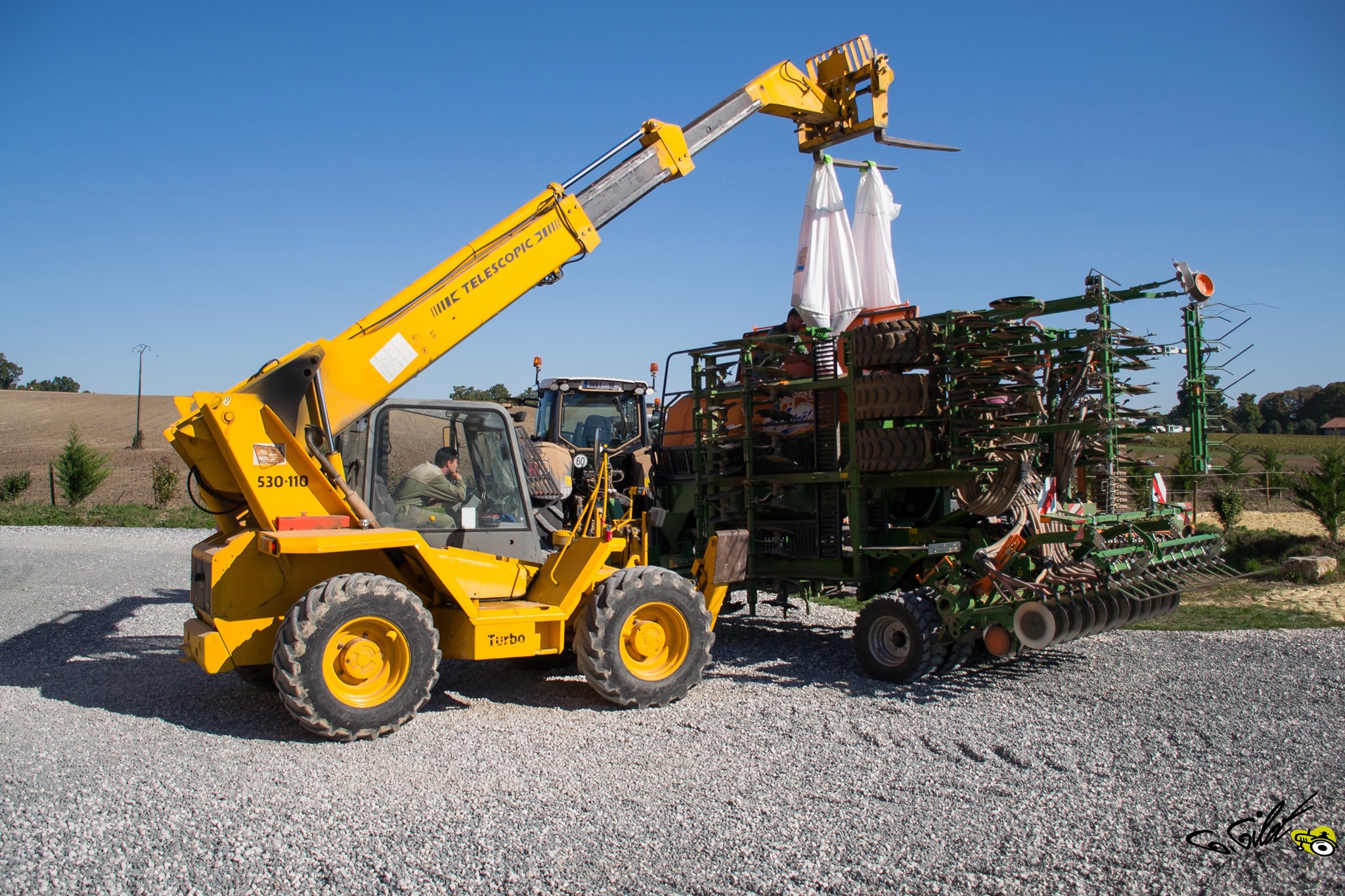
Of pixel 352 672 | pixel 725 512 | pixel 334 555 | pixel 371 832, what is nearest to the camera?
pixel 371 832

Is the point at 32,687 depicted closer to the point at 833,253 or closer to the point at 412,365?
the point at 412,365

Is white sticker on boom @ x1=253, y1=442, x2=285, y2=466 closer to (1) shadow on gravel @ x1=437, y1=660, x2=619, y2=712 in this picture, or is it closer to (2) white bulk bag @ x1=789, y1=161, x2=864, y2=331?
(1) shadow on gravel @ x1=437, y1=660, x2=619, y2=712

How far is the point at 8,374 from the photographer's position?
8506 centimetres

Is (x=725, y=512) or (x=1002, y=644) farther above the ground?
(x=725, y=512)

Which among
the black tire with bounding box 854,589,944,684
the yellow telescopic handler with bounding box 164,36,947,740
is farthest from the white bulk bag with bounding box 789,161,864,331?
the black tire with bounding box 854,589,944,684

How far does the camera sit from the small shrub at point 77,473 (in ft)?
83.9

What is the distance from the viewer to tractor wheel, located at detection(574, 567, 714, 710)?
6.33m

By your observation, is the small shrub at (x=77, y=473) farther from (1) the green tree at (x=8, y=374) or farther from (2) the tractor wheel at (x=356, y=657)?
(1) the green tree at (x=8, y=374)

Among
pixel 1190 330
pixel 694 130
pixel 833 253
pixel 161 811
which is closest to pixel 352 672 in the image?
pixel 161 811

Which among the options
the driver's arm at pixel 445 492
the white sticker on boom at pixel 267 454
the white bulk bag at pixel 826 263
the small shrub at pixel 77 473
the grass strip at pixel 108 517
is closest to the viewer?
the white sticker on boom at pixel 267 454

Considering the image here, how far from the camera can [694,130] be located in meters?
7.47

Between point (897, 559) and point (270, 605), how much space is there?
15.3 feet

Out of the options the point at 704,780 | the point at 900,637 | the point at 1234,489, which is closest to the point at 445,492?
the point at 704,780

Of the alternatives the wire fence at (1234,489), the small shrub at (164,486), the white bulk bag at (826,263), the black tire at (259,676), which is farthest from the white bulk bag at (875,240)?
the small shrub at (164,486)
